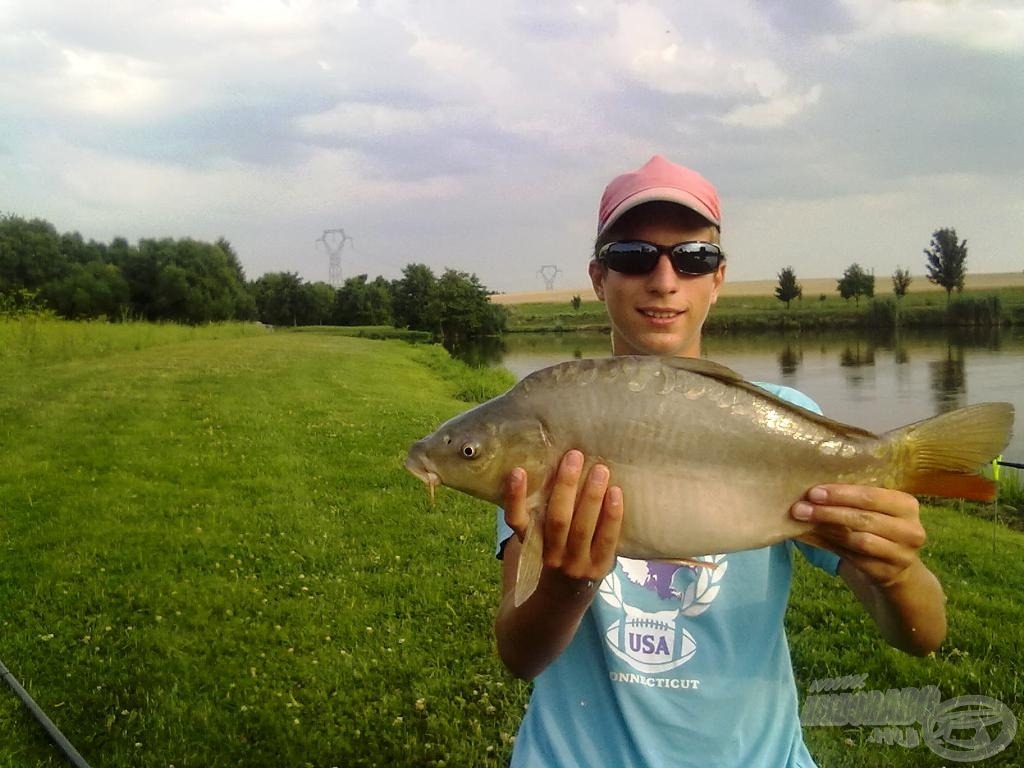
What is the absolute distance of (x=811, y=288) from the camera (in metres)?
71.6

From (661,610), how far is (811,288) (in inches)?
2952

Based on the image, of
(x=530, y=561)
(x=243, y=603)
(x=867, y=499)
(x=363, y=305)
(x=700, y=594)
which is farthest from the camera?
(x=363, y=305)

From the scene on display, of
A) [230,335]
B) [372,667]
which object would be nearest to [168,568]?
[372,667]

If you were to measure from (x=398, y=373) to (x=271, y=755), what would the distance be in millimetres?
19626

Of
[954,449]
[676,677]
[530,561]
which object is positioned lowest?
[676,677]

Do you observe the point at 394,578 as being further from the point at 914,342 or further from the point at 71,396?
the point at 914,342

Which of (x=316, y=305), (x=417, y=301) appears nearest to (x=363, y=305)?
(x=316, y=305)

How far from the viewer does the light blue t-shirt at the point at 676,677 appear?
1.86 metres

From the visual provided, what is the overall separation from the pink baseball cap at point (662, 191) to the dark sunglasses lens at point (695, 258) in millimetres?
80

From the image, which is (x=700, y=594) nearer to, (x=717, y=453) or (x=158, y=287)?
(x=717, y=453)

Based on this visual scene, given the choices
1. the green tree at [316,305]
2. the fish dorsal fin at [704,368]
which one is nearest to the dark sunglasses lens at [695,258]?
the fish dorsal fin at [704,368]

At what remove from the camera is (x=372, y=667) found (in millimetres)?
4367

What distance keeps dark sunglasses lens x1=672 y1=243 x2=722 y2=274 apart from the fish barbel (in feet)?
1.71

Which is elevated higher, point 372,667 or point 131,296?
point 131,296
